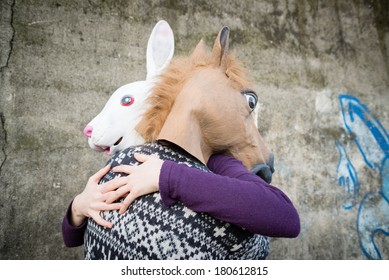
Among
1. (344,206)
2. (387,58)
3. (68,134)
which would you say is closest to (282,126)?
(344,206)

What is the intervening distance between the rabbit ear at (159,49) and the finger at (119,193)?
48cm

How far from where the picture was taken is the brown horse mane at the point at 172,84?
2.87ft

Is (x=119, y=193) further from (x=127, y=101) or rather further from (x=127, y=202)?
(x=127, y=101)

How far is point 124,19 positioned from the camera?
2021 mm

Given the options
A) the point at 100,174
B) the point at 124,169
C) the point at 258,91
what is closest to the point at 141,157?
the point at 124,169

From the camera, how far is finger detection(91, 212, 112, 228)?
75cm

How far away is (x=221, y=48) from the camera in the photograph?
0.92 meters

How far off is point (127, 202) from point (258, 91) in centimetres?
190

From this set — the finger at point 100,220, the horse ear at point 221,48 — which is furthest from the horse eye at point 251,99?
the finger at point 100,220

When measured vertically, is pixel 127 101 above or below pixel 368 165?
above

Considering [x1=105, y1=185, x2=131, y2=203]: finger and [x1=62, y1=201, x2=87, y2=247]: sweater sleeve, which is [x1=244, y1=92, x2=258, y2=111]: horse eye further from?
[x1=62, y1=201, x2=87, y2=247]: sweater sleeve

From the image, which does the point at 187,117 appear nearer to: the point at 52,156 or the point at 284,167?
the point at 52,156

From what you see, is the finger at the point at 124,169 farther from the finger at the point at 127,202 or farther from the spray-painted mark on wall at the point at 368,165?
the spray-painted mark on wall at the point at 368,165

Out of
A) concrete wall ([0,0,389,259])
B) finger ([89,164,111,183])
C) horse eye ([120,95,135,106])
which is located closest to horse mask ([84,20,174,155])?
horse eye ([120,95,135,106])
